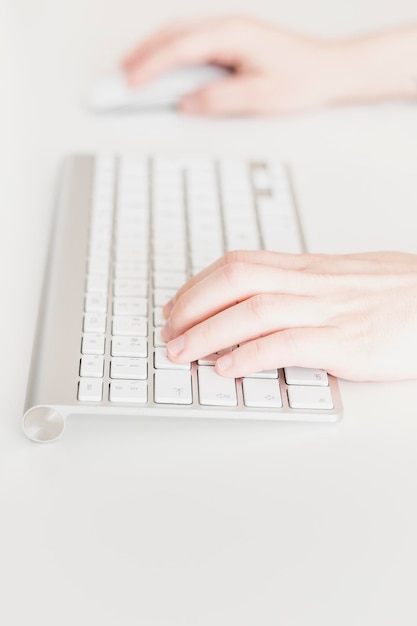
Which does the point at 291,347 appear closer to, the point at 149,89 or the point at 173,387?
the point at 173,387

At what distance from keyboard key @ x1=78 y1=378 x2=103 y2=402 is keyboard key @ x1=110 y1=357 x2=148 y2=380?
0.6 inches

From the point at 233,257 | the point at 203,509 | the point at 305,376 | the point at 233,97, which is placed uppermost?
the point at 233,97

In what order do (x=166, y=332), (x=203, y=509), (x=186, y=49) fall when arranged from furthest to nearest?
(x=186, y=49) < (x=166, y=332) < (x=203, y=509)

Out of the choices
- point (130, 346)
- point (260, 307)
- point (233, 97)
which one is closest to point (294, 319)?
point (260, 307)

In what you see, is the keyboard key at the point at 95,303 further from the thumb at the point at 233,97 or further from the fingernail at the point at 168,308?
the thumb at the point at 233,97

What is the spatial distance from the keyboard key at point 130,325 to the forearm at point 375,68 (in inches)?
18.8

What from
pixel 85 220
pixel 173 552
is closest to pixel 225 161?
pixel 85 220

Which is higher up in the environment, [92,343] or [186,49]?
[186,49]

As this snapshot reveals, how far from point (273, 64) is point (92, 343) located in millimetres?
514

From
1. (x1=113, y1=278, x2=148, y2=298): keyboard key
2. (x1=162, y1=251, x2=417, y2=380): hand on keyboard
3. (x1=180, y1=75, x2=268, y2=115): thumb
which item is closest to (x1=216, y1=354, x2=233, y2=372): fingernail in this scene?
(x1=162, y1=251, x2=417, y2=380): hand on keyboard

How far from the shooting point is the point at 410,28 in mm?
1073

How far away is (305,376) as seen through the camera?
2.20 feet

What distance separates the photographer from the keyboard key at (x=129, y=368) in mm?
647

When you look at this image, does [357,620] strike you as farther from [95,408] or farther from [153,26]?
[153,26]
